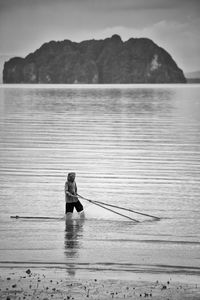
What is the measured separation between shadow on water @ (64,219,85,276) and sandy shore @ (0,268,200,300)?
78cm

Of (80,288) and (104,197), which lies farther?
(104,197)

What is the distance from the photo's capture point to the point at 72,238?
60.1 ft

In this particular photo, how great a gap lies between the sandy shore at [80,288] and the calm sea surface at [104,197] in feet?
2.74

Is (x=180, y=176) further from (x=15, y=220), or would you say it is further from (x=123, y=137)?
(x=123, y=137)

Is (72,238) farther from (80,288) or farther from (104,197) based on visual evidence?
(104,197)

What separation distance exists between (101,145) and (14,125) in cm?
1657

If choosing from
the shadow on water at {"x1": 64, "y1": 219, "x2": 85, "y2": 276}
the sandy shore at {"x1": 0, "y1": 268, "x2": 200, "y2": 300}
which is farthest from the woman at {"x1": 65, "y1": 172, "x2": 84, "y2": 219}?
the sandy shore at {"x1": 0, "y1": 268, "x2": 200, "y2": 300}

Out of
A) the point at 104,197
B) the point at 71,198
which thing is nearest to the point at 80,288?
the point at 71,198

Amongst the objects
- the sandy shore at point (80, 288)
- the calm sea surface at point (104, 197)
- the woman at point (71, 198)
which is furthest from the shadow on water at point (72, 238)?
the sandy shore at point (80, 288)

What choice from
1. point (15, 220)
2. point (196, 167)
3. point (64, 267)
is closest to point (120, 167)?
point (196, 167)

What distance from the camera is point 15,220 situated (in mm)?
20703

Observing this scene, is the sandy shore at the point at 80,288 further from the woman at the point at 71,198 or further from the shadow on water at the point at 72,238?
the woman at the point at 71,198

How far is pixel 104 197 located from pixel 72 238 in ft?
22.4

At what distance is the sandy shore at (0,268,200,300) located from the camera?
497 inches
